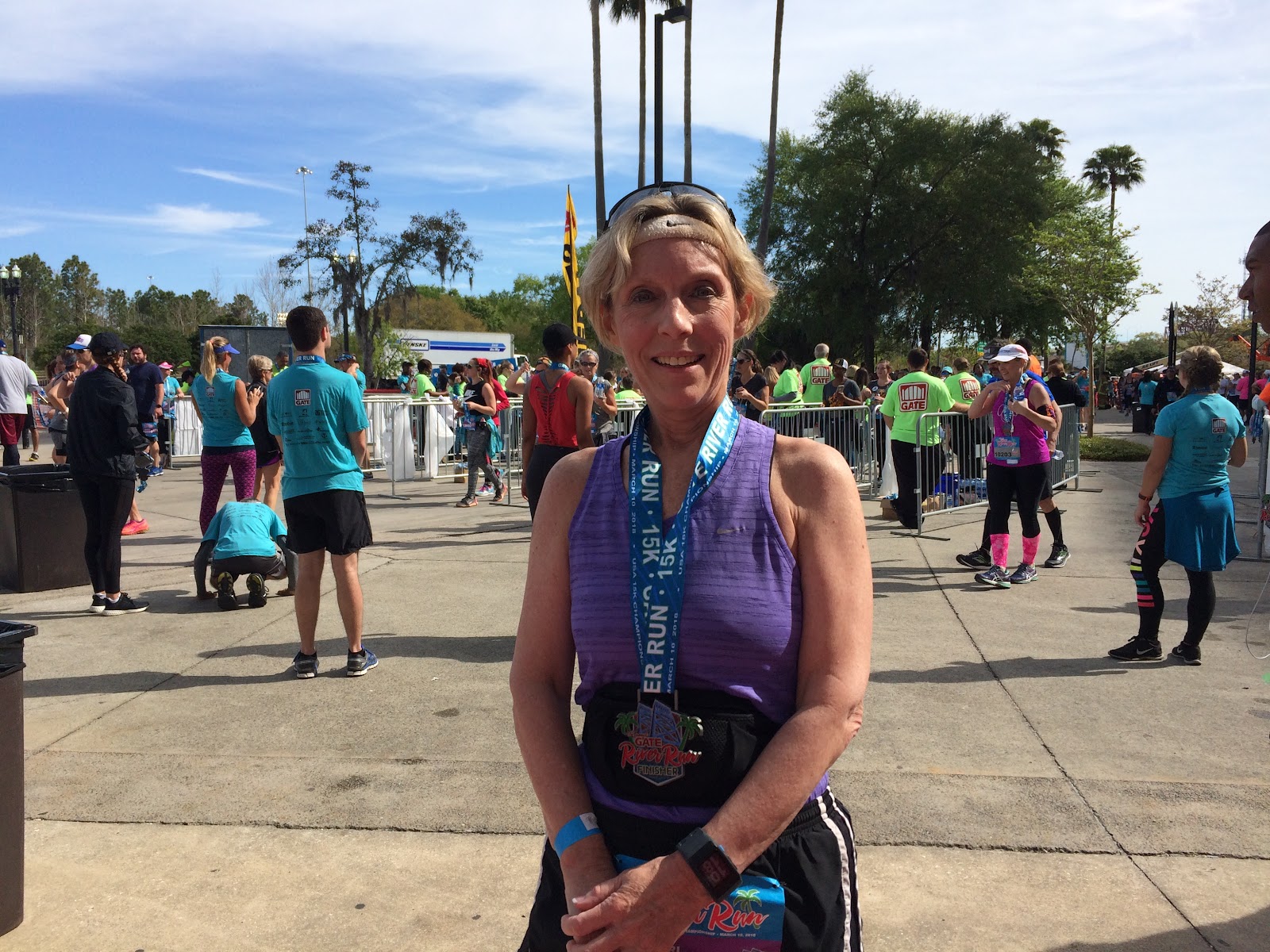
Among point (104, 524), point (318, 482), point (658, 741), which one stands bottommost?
point (104, 524)

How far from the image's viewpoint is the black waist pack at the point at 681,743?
144cm

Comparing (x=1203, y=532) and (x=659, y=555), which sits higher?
(x=659, y=555)

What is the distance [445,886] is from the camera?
3328mm

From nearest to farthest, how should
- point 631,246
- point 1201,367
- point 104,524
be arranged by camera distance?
1. point 631,246
2. point 1201,367
3. point 104,524

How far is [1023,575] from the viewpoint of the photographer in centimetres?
830

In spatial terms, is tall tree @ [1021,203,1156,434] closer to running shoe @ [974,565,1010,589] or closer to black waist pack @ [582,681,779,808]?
running shoe @ [974,565,1010,589]

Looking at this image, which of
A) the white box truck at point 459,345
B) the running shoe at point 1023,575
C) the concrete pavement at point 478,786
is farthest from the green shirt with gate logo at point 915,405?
the white box truck at point 459,345

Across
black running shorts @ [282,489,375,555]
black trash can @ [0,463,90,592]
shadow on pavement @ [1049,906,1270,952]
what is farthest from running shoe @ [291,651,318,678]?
shadow on pavement @ [1049,906,1270,952]

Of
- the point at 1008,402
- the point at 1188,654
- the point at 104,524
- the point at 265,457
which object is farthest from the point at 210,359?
the point at 1188,654

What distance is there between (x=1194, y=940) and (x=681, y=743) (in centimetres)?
244

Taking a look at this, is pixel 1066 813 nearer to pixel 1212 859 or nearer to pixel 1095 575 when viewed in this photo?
pixel 1212 859

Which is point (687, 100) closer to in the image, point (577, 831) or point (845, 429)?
point (845, 429)

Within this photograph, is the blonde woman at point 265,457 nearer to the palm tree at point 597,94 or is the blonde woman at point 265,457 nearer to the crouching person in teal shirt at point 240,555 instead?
the crouching person in teal shirt at point 240,555

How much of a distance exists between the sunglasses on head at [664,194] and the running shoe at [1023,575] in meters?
7.31
